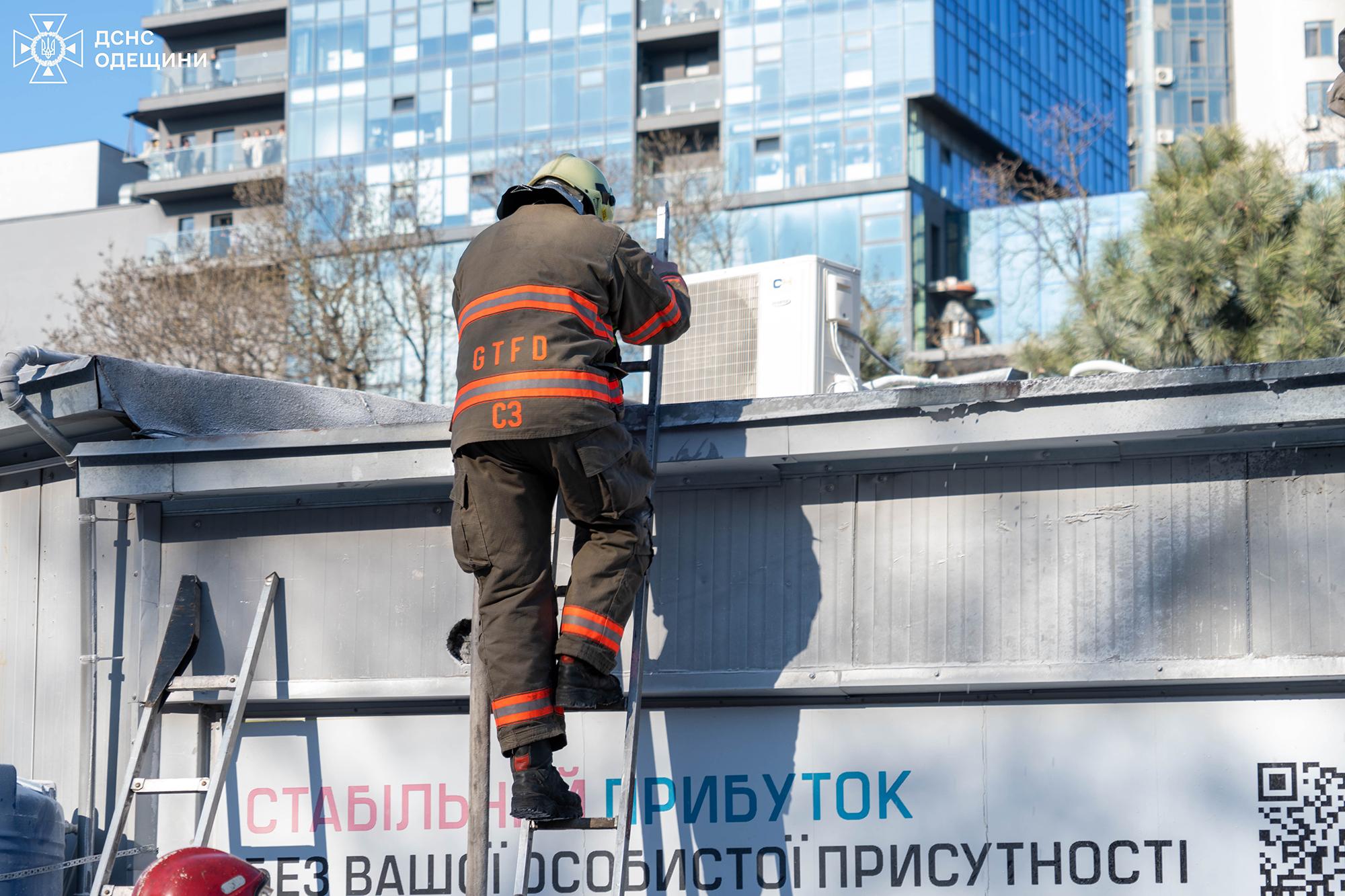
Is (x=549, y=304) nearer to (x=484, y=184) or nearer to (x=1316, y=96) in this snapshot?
(x=484, y=184)

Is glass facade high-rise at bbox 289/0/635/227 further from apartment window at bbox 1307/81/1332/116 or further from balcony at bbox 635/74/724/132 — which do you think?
apartment window at bbox 1307/81/1332/116

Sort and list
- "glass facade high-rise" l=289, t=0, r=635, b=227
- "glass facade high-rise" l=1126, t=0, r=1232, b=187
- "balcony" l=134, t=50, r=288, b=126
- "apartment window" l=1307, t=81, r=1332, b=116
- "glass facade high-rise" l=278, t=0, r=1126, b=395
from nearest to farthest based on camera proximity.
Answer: "glass facade high-rise" l=278, t=0, r=1126, b=395, "glass facade high-rise" l=289, t=0, r=635, b=227, "apartment window" l=1307, t=81, r=1332, b=116, "balcony" l=134, t=50, r=288, b=126, "glass facade high-rise" l=1126, t=0, r=1232, b=187

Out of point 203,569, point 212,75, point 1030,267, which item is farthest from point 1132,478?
point 212,75

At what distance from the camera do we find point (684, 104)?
4784 cm

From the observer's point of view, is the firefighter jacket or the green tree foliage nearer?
the firefighter jacket

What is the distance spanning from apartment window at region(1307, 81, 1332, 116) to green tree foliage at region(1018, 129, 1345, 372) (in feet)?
130

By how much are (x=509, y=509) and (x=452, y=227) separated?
44221 mm

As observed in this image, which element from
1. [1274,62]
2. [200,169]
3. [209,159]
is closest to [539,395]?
[209,159]

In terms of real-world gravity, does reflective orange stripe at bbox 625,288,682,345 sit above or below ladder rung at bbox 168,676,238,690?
above

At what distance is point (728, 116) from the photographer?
4706 centimetres

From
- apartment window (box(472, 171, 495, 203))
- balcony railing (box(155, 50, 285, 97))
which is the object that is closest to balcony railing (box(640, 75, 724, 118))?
apartment window (box(472, 171, 495, 203))

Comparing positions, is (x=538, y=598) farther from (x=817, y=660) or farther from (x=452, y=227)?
(x=452, y=227)

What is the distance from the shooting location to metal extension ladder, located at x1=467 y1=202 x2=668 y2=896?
16.6 ft

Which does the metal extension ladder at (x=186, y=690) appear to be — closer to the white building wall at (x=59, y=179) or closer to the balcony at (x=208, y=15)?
the balcony at (x=208, y=15)
